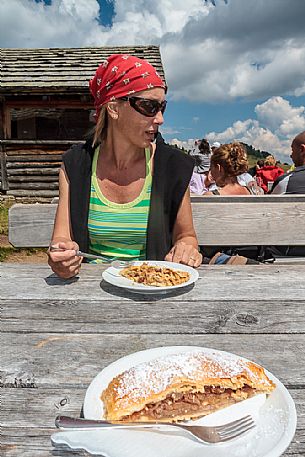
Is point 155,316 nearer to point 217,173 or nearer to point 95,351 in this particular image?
point 95,351

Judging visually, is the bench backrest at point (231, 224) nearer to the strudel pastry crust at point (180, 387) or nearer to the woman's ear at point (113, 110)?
the woman's ear at point (113, 110)

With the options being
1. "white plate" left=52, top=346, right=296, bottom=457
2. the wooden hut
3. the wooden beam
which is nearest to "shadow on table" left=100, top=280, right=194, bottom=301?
"white plate" left=52, top=346, right=296, bottom=457

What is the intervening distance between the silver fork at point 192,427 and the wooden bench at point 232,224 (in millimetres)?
2405

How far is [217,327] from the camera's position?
1.44m

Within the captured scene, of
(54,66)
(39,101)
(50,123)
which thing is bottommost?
(50,123)

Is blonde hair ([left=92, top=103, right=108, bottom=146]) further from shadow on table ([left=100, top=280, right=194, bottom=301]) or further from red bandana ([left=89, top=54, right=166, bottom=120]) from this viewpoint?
shadow on table ([left=100, top=280, right=194, bottom=301])

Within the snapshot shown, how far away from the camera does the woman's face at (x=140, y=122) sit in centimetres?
265

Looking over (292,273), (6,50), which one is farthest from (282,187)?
(6,50)

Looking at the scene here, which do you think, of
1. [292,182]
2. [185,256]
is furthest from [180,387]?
[292,182]

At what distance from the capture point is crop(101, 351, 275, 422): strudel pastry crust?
36.4 inches

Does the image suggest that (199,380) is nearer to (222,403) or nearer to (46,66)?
(222,403)

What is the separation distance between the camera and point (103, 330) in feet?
4.60

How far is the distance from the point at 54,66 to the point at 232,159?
361 inches

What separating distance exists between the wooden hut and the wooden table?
421 inches
